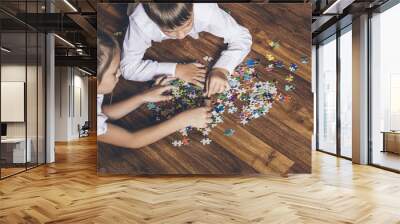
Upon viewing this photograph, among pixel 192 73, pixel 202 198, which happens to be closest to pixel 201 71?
pixel 192 73

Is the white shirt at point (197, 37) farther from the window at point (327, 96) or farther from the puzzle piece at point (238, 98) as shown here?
the window at point (327, 96)

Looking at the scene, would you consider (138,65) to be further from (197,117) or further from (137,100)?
(197,117)

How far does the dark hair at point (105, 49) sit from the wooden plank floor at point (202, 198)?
6.03 ft

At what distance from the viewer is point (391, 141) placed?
7.46 meters

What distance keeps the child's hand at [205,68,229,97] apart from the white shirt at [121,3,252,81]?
0.12 metres

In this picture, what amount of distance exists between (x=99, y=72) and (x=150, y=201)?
2605 millimetres

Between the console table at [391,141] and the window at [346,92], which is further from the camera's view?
the window at [346,92]

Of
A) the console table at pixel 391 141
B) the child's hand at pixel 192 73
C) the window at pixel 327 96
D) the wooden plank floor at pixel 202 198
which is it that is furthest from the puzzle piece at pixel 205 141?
the window at pixel 327 96

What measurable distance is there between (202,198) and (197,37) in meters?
2.79

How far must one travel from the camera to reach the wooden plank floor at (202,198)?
396cm

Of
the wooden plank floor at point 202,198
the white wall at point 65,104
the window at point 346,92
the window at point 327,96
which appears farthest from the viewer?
the white wall at point 65,104

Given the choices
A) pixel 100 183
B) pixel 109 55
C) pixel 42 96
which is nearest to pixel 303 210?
pixel 100 183

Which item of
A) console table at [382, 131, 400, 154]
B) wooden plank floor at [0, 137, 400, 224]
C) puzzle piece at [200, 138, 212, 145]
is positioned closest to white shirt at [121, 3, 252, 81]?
puzzle piece at [200, 138, 212, 145]

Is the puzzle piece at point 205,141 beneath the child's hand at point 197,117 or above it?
beneath
